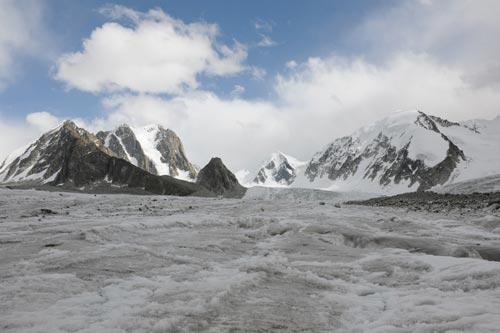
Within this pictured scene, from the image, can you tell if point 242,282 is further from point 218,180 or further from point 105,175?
point 105,175

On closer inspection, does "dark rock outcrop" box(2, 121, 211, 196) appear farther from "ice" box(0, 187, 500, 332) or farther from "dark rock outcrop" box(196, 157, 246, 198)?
"ice" box(0, 187, 500, 332)

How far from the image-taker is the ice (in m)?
6.12

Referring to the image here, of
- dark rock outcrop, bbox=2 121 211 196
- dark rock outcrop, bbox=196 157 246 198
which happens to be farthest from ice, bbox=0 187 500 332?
dark rock outcrop, bbox=196 157 246 198

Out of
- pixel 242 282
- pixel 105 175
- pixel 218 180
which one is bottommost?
pixel 242 282

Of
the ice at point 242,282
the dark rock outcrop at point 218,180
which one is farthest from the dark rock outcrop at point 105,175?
the ice at point 242,282

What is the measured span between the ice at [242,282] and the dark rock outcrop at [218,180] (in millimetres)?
117850

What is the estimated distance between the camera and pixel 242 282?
8203 millimetres

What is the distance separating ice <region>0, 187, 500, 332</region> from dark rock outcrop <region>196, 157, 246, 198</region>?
117850 mm

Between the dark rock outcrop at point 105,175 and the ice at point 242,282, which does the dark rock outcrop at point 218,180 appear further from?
the ice at point 242,282

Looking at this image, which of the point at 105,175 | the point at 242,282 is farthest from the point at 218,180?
the point at 242,282

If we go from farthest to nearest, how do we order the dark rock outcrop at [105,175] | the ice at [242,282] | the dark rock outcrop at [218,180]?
the dark rock outcrop at [218,180], the dark rock outcrop at [105,175], the ice at [242,282]

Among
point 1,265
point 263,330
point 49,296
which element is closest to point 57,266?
point 1,265

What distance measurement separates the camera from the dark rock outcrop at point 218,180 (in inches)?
5281

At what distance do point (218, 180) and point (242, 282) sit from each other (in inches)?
5162
